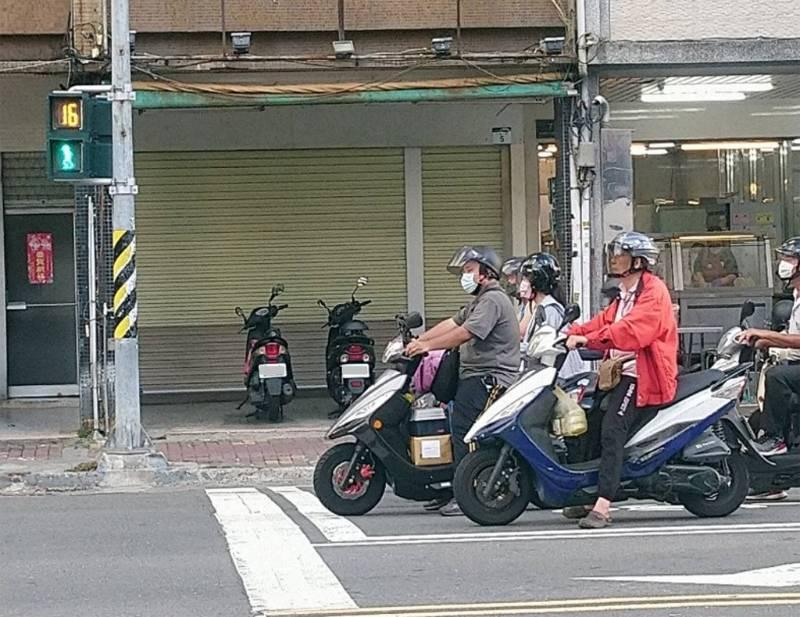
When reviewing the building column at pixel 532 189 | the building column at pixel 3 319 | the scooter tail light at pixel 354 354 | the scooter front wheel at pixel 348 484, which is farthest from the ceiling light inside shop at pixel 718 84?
the building column at pixel 3 319

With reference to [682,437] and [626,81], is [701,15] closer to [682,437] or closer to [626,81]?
[626,81]

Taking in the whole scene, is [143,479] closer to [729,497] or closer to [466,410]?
[466,410]

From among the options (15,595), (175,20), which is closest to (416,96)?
(175,20)

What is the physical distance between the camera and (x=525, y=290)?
442 inches

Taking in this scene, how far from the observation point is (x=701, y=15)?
Answer: 15.2m

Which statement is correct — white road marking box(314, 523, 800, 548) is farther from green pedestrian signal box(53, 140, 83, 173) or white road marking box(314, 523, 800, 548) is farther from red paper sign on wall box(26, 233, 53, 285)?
red paper sign on wall box(26, 233, 53, 285)

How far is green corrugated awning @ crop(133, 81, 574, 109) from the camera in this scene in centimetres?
1441

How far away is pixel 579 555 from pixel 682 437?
1337mm

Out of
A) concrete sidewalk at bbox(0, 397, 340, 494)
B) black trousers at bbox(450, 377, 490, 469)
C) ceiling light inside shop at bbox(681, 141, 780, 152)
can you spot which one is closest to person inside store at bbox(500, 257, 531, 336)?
black trousers at bbox(450, 377, 490, 469)

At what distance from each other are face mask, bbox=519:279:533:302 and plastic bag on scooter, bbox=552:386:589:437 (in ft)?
5.98

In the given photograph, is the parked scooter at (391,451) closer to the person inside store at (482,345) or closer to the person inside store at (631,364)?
the person inside store at (482,345)

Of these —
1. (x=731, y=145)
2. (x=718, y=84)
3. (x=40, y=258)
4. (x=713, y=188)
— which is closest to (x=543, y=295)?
(x=718, y=84)

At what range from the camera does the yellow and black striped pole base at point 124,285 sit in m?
12.9

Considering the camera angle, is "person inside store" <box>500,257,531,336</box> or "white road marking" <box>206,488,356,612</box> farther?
"person inside store" <box>500,257,531,336</box>
